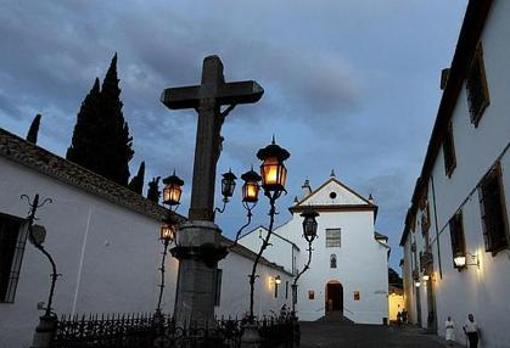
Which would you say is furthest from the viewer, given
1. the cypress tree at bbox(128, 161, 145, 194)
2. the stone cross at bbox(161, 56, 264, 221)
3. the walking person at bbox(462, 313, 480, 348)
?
the cypress tree at bbox(128, 161, 145, 194)

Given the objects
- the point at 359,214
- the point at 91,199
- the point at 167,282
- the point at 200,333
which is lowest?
the point at 200,333

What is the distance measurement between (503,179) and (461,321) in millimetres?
7204

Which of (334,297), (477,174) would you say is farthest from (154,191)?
(477,174)

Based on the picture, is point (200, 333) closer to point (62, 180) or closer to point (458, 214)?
point (62, 180)

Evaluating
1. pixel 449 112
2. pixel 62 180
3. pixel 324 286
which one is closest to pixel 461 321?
pixel 449 112

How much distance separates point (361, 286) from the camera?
1273 inches

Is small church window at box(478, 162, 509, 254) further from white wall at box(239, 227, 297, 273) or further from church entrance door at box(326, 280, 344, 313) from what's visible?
church entrance door at box(326, 280, 344, 313)

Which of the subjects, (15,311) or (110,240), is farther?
(110,240)

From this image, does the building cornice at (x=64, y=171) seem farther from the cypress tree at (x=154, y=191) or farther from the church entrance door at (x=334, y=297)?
the church entrance door at (x=334, y=297)

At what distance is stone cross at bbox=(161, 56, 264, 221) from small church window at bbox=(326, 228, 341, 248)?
27.6m

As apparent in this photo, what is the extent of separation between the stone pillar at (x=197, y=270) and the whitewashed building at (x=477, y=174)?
588 cm

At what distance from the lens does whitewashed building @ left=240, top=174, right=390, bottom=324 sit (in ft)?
105

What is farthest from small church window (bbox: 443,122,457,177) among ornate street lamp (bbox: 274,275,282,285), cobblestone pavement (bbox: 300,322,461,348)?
ornate street lamp (bbox: 274,275,282,285)

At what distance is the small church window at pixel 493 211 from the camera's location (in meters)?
8.51
